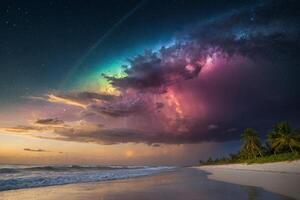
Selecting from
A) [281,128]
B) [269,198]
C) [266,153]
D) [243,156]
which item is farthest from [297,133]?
[269,198]

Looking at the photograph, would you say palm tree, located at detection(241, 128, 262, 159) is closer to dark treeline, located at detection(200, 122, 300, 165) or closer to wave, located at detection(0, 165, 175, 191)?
dark treeline, located at detection(200, 122, 300, 165)

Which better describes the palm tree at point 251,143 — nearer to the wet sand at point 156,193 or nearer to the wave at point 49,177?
the wave at point 49,177

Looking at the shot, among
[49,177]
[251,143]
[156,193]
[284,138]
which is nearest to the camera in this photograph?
[156,193]

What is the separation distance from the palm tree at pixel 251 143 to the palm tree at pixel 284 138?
40.6 feet

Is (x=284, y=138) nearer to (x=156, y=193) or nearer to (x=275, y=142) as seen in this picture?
(x=275, y=142)

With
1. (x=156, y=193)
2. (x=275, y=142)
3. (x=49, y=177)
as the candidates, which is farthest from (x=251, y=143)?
(x=156, y=193)

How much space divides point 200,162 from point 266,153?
96700 mm

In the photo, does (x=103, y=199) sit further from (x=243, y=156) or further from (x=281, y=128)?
(x=243, y=156)

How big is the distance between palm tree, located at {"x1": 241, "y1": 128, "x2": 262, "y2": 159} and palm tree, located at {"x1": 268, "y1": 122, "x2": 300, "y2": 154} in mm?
12364

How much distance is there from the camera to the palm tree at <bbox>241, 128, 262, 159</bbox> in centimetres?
9534

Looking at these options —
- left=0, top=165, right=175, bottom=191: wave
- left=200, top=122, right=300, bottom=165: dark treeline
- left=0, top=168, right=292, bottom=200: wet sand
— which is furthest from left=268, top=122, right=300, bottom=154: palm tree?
left=0, top=168, right=292, bottom=200: wet sand

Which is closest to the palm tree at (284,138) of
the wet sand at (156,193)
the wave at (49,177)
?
the wave at (49,177)

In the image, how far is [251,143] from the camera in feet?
315

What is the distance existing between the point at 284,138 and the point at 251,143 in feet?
58.4
